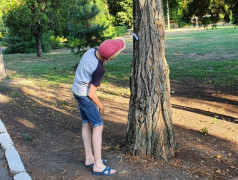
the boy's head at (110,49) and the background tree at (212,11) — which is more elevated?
the background tree at (212,11)

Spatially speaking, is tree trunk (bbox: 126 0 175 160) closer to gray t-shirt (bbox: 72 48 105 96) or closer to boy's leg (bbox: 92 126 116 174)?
boy's leg (bbox: 92 126 116 174)

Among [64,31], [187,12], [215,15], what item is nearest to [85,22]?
[187,12]

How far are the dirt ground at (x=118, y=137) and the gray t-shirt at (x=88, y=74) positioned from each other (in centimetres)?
108

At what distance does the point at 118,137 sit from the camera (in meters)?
4.82

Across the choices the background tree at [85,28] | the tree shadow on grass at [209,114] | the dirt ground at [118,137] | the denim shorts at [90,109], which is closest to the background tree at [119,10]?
the background tree at [85,28]

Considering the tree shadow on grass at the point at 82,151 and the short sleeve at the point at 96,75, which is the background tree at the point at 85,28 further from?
the short sleeve at the point at 96,75

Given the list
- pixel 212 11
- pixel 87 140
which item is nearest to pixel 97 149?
pixel 87 140

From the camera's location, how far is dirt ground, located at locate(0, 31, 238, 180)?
12.0 feet

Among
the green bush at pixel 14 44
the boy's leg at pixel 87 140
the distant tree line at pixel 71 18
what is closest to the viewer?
the boy's leg at pixel 87 140

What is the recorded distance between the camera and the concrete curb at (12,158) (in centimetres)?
357

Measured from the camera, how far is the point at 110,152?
4211 millimetres

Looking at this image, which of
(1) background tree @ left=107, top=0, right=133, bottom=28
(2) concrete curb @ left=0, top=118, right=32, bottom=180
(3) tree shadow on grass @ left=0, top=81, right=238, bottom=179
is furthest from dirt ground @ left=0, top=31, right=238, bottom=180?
(1) background tree @ left=107, top=0, right=133, bottom=28

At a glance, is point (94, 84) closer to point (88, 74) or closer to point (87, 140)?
point (88, 74)

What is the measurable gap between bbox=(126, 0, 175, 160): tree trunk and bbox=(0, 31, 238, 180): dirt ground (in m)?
0.23
